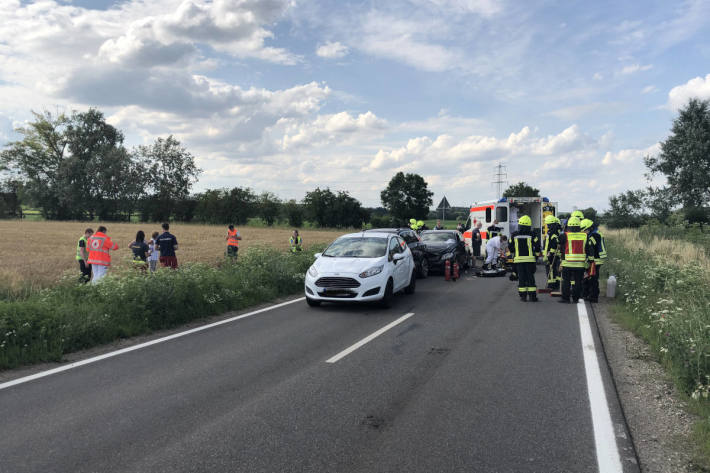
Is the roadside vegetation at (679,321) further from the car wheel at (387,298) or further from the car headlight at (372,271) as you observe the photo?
the car headlight at (372,271)

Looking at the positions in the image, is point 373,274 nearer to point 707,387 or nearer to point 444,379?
point 444,379

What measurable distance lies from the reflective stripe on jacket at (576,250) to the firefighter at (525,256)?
2.49 ft

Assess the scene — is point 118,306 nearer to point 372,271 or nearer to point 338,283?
point 338,283

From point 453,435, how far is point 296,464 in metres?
1.31

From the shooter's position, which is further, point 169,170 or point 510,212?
point 169,170

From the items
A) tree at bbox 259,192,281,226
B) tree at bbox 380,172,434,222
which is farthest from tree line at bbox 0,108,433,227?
tree at bbox 380,172,434,222

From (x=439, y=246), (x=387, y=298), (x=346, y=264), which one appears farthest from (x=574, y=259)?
(x=439, y=246)

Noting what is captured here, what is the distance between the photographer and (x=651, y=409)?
460 cm

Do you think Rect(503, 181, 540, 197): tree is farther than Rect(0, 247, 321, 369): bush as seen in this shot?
Yes

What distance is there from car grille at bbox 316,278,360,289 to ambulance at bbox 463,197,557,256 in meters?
11.0

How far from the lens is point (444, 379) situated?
5.47m

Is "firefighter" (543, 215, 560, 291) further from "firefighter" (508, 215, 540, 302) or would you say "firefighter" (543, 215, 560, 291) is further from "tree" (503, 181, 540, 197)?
"tree" (503, 181, 540, 197)

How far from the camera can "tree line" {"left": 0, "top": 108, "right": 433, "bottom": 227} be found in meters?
71.2

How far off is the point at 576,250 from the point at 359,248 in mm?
4730
